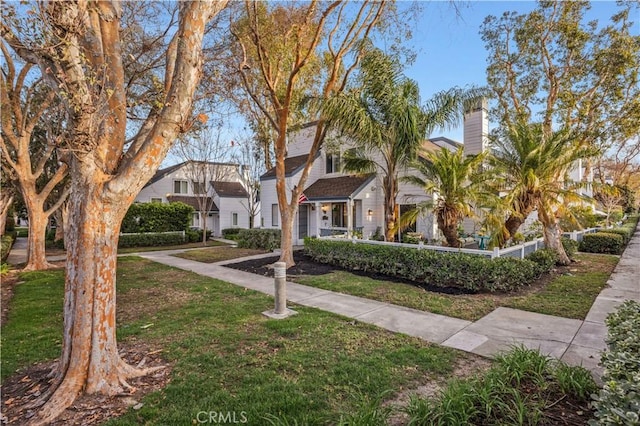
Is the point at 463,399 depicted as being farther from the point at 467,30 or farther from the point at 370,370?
the point at 467,30

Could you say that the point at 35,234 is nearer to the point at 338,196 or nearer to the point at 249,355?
the point at 338,196

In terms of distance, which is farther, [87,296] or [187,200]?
[187,200]

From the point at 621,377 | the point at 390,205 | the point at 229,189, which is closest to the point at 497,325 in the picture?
the point at 621,377

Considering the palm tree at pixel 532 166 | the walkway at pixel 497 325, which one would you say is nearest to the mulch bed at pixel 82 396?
the walkway at pixel 497 325

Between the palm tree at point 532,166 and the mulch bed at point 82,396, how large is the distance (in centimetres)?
920

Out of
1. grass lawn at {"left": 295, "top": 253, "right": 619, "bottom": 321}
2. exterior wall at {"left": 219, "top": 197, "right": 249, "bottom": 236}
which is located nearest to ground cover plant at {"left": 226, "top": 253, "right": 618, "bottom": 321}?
grass lawn at {"left": 295, "top": 253, "right": 619, "bottom": 321}

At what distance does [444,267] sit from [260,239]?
1075cm

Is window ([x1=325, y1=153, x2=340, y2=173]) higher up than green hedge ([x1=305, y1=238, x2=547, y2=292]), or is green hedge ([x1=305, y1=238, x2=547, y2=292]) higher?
window ([x1=325, y1=153, x2=340, y2=173])

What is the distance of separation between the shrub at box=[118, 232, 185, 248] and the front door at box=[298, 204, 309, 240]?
9504 millimetres

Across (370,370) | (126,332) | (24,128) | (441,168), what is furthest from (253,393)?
(24,128)

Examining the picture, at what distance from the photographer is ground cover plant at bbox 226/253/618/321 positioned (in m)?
6.54

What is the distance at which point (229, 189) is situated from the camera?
3112cm

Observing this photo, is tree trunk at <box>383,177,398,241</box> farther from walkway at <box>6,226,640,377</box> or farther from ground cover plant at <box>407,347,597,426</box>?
ground cover plant at <box>407,347,597,426</box>

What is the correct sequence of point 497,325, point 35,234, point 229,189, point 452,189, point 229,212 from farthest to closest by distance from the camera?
point 229,189
point 229,212
point 35,234
point 452,189
point 497,325
